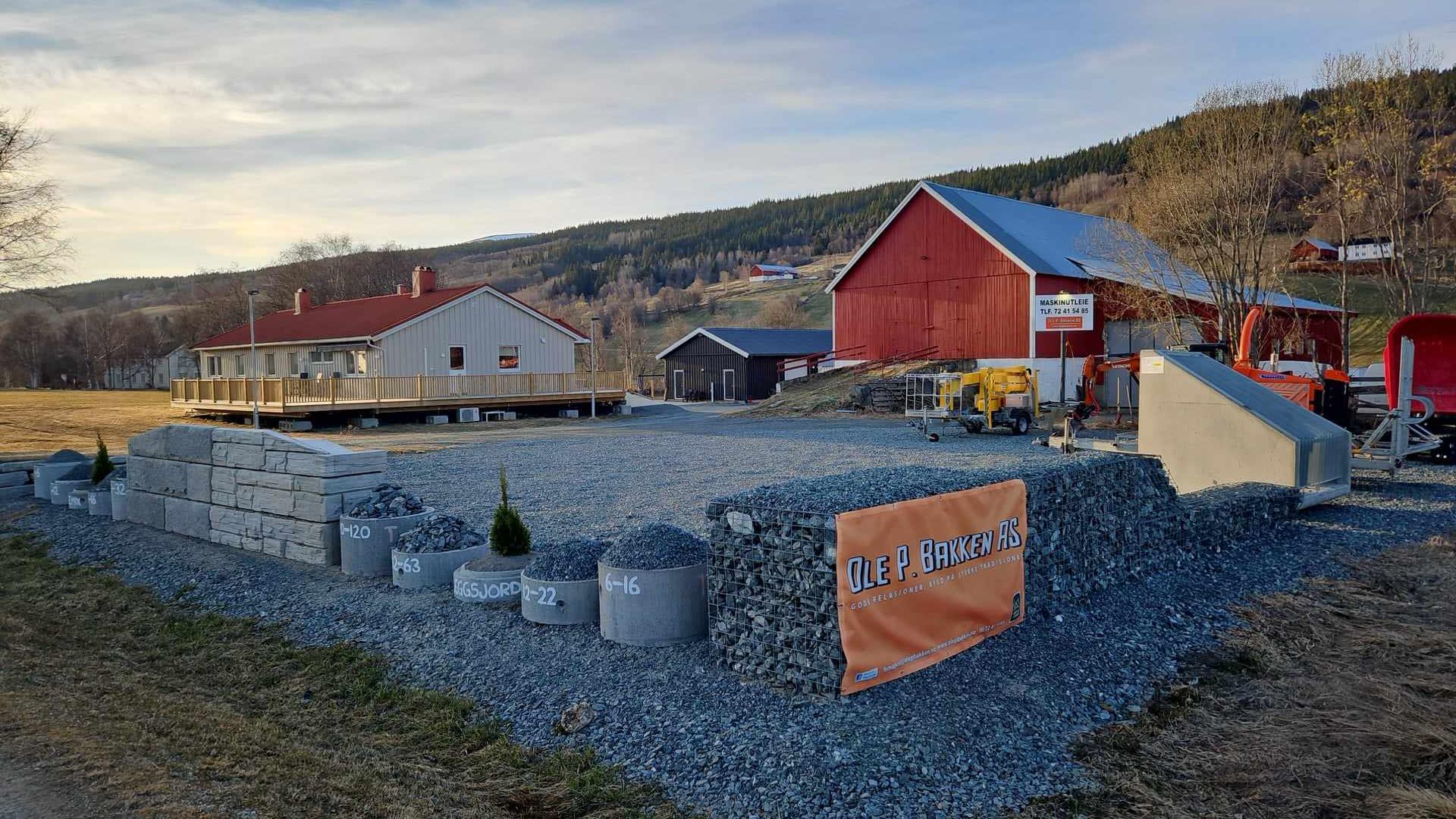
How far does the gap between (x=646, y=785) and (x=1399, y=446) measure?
1524cm

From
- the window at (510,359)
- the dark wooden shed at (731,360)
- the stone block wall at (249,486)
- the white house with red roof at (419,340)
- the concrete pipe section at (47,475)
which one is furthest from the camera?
the dark wooden shed at (731,360)

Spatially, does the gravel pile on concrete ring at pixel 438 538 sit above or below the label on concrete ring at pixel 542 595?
above

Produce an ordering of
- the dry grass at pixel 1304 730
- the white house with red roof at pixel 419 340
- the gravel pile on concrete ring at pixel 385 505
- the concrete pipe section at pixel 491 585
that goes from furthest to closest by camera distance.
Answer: the white house with red roof at pixel 419 340 < the gravel pile on concrete ring at pixel 385 505 < the concrete pipe section at pixel 491 585 < the dry grass at pixel 1304 730

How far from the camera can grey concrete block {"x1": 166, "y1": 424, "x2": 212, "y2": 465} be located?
39.5 ft

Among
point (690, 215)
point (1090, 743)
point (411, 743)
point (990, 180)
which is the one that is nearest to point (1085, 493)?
point (1090, 743)

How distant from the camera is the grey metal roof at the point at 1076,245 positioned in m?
28.3

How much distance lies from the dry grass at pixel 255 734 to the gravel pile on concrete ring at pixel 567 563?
4.80 feet

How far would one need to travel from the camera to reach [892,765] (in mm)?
5230

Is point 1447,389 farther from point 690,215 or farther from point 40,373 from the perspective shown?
point 690,215

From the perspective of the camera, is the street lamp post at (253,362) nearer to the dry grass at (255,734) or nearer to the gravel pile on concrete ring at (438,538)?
the gravel pile on concrete ring at (438,538)

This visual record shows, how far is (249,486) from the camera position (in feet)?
37.0

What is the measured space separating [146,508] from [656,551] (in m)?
9.96

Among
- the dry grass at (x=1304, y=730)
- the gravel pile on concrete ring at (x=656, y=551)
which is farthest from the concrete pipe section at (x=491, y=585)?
the dry grass at (x=1304, y=730)

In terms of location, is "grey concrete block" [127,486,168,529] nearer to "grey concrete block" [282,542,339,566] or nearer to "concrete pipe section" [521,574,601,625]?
"grey concrete block" [282,542,339,566]
